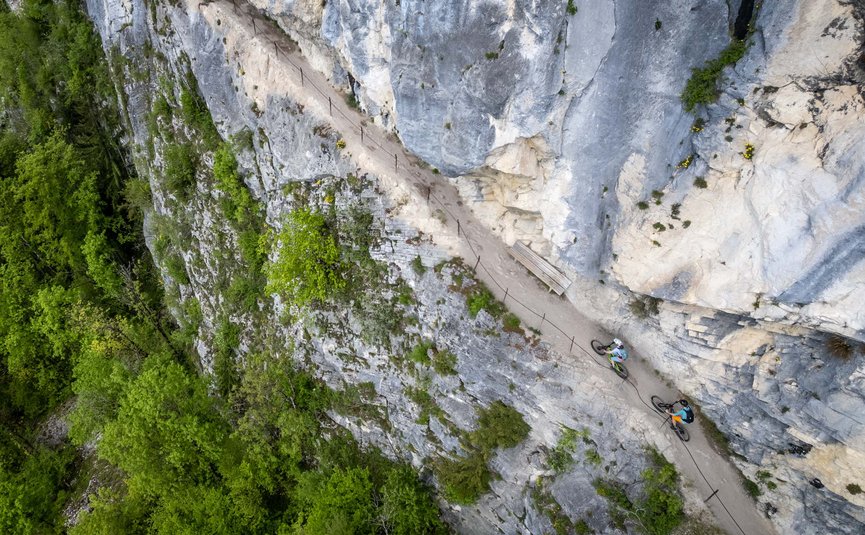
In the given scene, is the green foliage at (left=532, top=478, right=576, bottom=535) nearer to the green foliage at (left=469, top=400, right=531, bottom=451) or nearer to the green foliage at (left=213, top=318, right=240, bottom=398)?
the green foliage at (left=469, top=400, right=531, bottom=451)

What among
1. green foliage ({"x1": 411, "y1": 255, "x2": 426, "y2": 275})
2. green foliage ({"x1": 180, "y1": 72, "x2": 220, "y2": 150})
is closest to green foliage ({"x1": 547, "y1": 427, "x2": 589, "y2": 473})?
green foliage ({"x1": 411, "y1": 255, "x2": 426, "y2": 275})

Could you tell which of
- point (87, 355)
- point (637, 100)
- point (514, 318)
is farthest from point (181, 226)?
point (637, 100)

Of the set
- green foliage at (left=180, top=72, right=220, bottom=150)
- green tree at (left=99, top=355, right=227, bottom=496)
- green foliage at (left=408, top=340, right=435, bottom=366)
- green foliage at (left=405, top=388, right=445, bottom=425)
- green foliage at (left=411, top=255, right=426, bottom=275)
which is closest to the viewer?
green foliage at (left=411, top=255, right=426, bottom=275)

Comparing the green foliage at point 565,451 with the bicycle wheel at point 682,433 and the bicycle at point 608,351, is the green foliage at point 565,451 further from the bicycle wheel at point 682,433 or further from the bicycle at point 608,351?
the bicycle wheel at point 682,433

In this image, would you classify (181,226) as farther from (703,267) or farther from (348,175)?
(703,267)

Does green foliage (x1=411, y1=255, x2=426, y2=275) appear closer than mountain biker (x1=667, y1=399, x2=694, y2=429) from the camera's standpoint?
No
